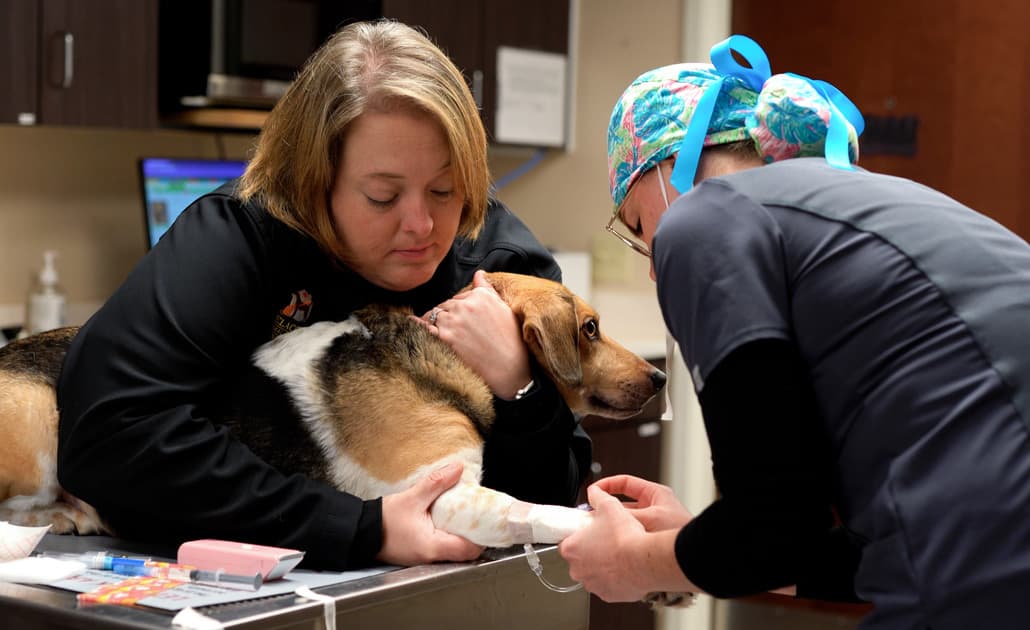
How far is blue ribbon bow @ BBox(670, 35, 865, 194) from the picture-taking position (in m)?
1.20

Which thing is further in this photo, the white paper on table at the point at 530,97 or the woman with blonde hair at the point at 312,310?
the white paper on table at the point at 530,97

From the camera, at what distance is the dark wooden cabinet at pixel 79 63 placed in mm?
2723

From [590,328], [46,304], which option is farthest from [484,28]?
[590,328]

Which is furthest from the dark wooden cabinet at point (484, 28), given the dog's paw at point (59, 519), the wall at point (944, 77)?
the dog's paw at point (59, 519)

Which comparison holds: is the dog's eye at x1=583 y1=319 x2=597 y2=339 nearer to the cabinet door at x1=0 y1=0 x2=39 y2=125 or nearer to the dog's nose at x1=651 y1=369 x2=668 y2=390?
the dog's nose at x1=651 y1=369 x2=668 y2=390

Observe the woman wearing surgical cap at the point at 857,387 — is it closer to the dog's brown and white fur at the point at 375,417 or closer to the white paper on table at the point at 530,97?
the dog's brown and white fur at the point at 375,417

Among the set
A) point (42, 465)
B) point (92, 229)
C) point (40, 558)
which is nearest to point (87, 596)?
point (40, 558)

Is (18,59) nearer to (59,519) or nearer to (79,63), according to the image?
(79,63)

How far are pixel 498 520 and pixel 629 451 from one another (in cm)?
224

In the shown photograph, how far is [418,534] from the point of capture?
4.33 feet

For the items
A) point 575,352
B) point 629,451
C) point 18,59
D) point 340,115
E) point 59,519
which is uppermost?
point 18,59

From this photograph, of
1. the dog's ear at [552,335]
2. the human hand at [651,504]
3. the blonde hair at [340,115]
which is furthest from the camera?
the dog's ear at [552,335]

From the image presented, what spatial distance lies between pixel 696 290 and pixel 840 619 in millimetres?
2989

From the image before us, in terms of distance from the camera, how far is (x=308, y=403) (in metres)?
1.48
